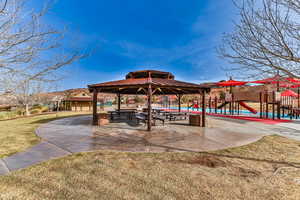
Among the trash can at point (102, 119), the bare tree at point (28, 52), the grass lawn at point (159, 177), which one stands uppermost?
the bare tree at point (28, 52)

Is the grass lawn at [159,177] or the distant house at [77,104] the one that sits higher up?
the distant house at [77,104]

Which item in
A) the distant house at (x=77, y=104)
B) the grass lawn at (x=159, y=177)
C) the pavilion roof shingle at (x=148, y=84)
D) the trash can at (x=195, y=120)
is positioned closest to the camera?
the grass lawn at (x=159, y=177)

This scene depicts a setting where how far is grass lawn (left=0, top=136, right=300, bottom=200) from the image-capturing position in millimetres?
2404

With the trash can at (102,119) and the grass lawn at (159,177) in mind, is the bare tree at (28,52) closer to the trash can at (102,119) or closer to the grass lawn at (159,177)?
the grass lawn at (159,177)

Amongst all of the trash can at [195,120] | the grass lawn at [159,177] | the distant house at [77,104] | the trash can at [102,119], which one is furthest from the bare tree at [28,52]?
the distant house at [77,104]

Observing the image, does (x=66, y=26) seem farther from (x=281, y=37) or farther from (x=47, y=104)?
(x=47, y=104)

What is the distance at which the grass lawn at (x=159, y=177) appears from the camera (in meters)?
2.40

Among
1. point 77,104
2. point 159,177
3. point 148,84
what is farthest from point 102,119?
point 77,104

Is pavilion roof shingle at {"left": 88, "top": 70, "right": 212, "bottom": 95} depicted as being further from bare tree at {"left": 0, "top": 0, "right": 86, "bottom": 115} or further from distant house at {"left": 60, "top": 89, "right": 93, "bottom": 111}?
distant house at {"left": 60, "top": 89, "right": 93, "bottom": 111}

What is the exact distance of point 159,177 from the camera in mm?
2906

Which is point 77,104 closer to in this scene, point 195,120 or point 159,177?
point 195,120

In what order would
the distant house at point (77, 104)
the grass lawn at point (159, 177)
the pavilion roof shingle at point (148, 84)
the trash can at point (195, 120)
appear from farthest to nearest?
the distant house at point (77, 104) < the trash can at point (195, 120) < the pavilion roof shingle at point (148, 84) < the grass lawn at point (159, 177)

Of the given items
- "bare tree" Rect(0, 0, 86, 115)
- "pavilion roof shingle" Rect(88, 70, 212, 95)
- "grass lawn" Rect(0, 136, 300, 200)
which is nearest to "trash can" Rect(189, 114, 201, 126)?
"pavilion roof shingle" Rect(88, 70, 212, 95)

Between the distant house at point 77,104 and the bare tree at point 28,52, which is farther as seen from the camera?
the distant house at point 77,104
